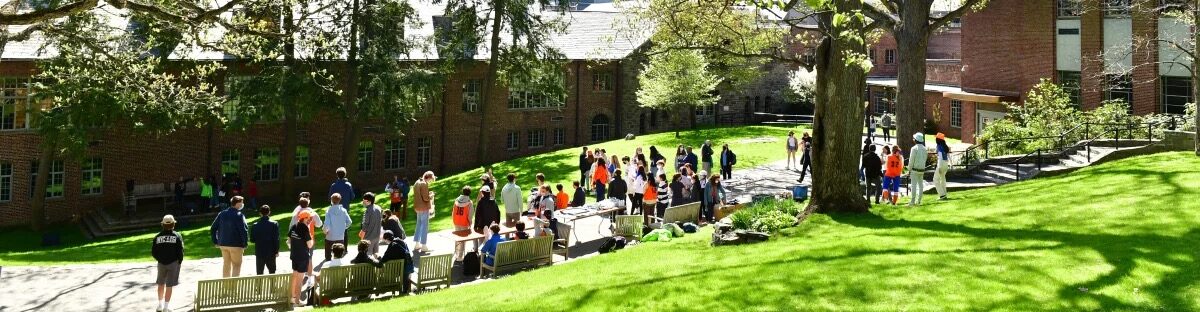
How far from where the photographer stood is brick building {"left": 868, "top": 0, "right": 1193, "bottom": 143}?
29812 mm

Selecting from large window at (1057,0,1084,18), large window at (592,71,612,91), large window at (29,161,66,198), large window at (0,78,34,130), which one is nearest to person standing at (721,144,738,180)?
large window at (1057,0,1084,18)

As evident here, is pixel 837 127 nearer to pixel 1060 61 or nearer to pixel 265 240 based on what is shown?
pixel 265 240

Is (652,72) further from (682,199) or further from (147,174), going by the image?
(682,199)

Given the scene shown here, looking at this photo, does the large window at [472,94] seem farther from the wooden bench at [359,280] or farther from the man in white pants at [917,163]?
the wooden bench at [359,280]

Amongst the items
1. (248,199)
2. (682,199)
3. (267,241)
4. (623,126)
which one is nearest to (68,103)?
(248,199)

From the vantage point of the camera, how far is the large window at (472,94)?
43.9m

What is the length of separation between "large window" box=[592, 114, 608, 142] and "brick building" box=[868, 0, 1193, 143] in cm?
1688

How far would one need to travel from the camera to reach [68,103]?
88.5 ft

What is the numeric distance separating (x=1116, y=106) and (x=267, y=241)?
82.1ft

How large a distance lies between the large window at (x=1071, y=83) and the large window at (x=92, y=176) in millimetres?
35300

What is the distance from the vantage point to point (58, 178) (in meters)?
32.0

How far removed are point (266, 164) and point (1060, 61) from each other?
31.6 metres

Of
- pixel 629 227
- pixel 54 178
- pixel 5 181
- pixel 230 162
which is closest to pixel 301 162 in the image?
pixel 230 162

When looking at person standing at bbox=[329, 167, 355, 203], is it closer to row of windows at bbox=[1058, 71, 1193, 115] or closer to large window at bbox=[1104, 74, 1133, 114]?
row of windows at bbox=[1058, 71, 1193, 115]
